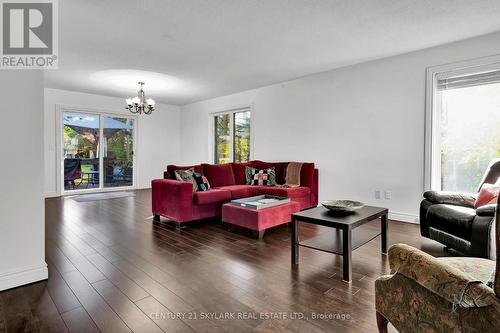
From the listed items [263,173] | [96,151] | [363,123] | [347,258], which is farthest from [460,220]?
[96,151]

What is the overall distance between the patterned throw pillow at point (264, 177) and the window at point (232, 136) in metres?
1.61

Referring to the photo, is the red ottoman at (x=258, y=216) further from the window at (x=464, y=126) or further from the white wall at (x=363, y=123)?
the window at (x=464, y=126)

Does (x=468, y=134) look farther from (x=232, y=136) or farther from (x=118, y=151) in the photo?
(x=118, y=151)

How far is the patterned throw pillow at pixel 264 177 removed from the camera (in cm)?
489

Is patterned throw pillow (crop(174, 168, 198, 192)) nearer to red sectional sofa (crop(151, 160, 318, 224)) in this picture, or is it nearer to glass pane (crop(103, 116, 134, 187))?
red sectional sofa (crop(151, 160, 318, 224))

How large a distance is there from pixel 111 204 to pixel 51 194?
1.91 m

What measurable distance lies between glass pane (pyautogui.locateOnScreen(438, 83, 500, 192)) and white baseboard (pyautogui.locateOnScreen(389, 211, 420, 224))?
0.56 m

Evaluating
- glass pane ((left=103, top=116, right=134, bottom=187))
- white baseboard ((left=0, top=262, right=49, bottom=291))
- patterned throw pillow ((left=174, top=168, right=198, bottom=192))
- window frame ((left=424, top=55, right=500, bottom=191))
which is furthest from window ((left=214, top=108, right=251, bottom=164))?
white baseboard ((left=0, top=262, right=49, bottom=291))

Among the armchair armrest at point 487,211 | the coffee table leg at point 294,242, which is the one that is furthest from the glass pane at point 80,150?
the armchair armrest at point 487,211

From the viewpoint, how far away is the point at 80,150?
677cm

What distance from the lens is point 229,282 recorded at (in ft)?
7.17

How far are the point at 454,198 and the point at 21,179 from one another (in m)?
3.98

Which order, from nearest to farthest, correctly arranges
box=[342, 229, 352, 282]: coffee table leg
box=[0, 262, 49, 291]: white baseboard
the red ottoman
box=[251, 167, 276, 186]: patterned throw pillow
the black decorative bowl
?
box=[0, 262, 49, 291]: white baseboard < box=[342, 229, 352, 282]: coffee table leg < the black decorative bowl < the red ottoman < box=[251, 167, 276, 186]: patterned throw pillow

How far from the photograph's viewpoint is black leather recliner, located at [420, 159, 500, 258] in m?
2.29
